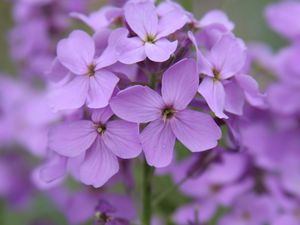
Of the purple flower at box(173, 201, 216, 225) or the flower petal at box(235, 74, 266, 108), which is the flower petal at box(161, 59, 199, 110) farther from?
the purple flower at box(173, 201, 216, 225)

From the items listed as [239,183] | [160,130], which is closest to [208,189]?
[239,183]

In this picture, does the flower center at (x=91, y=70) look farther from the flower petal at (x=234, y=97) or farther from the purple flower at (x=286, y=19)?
the purple flower at (x=286, y=19)

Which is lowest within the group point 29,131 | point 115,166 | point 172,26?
point 29,131

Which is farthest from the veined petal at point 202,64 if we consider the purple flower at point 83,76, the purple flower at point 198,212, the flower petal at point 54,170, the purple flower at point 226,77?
the purple flower at point 198,212

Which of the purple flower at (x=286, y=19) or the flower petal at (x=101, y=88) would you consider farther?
the purple flower at (x=286, y=19)

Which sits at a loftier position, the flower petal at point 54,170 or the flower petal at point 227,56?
the flower petal at point 227,56

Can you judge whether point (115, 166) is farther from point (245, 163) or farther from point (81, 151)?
point (245, 163)
